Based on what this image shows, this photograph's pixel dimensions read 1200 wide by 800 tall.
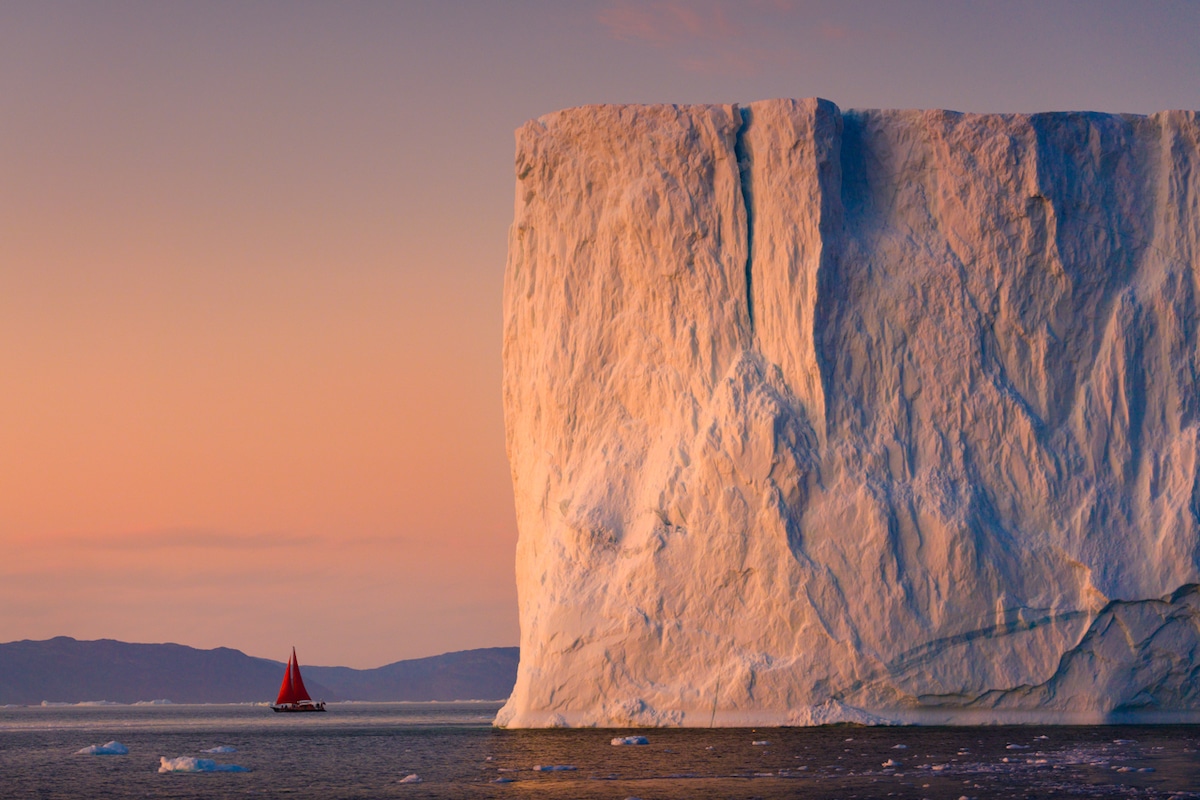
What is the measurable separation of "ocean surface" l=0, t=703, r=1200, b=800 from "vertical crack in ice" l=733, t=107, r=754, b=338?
28.8 feet

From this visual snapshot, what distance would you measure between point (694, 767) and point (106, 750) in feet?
49.8

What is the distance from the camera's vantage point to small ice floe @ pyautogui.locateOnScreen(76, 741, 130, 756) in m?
28.2

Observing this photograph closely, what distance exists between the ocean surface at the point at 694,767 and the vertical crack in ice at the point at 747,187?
879 centimetres

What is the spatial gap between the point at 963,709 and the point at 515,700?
29.0 ft

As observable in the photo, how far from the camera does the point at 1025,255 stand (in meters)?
28.1

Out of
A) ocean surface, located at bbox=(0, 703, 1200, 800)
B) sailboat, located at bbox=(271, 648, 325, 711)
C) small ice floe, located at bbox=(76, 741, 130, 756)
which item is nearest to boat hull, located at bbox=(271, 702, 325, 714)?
sailboat, located at bbox=(271, 648, 325, 711)

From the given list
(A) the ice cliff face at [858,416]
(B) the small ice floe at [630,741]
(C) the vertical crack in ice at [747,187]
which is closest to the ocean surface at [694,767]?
(B) the small ice floe at [630,741]

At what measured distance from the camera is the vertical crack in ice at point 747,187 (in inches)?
1107

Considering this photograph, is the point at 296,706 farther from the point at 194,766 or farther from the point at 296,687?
the point at 194,766

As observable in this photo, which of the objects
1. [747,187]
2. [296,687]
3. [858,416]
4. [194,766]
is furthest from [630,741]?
[296,687]

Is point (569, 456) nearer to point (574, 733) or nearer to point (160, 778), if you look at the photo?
point (574, 733)

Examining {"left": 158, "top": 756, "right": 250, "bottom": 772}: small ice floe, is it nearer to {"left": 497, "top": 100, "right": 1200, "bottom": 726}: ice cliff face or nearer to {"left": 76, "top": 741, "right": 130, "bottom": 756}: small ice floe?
{"left": 76, "top": 741, "right": 130, "bottom": 756}: small ice floe

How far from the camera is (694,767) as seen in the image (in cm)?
1948

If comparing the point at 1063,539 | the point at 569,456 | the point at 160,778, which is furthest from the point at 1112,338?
the point at 160,778
